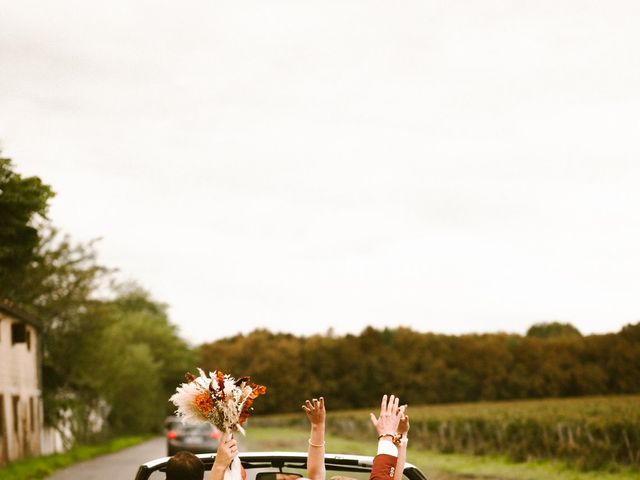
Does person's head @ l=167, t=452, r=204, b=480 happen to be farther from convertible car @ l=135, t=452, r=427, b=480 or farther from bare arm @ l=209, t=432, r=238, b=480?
convertible car @ l=135, t=452, r=427, b=480

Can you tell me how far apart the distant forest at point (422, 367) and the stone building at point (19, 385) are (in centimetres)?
7872

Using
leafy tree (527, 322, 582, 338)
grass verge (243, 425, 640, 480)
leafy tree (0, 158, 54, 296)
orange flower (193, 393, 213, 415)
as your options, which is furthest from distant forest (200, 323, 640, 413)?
orange flower (193, 393, 213, 415)

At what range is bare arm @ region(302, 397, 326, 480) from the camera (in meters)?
4.93

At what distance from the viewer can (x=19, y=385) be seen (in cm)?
4009

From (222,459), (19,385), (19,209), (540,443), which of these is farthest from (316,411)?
(19,385)

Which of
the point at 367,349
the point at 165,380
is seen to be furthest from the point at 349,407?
the point at 165,380

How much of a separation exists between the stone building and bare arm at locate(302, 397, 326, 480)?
2999 centimetres

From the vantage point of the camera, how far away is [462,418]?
1788 inches

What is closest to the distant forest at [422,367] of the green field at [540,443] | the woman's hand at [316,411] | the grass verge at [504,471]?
the green field at [540,443]

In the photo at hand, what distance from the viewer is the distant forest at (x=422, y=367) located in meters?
123

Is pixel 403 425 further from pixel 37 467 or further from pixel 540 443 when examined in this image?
pixel 540 443

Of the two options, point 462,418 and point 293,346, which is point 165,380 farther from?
point 462,418

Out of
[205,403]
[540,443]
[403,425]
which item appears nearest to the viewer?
[403,425]

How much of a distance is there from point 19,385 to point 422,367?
97.6m
